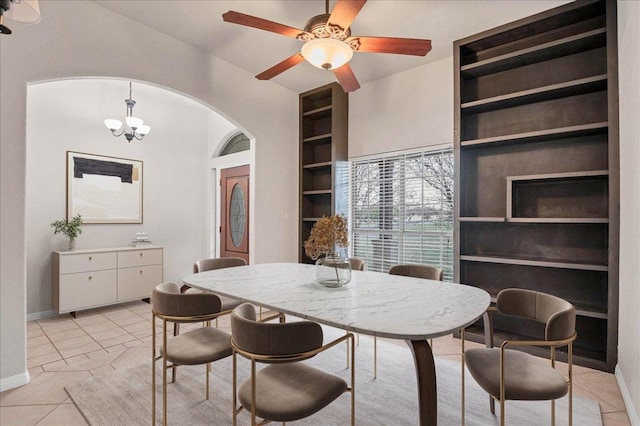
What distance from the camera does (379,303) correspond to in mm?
1585

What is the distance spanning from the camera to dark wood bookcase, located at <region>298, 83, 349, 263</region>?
428 centimetres

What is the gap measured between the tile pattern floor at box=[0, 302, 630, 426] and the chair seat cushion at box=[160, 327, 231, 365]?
75cm

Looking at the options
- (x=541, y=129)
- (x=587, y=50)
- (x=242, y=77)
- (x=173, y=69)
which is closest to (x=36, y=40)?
(x=173, y=69)

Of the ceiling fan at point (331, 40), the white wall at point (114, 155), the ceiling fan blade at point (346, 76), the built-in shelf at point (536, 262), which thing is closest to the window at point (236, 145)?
the white wall at point (114, 155)

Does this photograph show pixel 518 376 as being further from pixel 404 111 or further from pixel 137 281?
pixel 137 281

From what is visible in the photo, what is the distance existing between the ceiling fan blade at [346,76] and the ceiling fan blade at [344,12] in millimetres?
524

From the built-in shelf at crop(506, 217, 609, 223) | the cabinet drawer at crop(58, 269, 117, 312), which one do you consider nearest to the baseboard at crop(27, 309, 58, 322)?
the cabinet drawer at crop(58, 269, 117, 312)

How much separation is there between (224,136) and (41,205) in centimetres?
262

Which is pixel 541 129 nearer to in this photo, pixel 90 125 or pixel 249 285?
pixel 249 285

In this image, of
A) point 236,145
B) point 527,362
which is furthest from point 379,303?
point 236,145

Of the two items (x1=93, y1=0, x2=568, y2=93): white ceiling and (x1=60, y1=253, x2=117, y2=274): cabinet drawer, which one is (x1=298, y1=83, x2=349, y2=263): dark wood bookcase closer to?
(x1=93, y1=0, x2=568, y2=93): white ceiling

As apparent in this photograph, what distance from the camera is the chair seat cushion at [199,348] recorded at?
1710 millimetres

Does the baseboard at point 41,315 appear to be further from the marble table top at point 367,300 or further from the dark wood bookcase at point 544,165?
the dark wood bookcase at point 544,165

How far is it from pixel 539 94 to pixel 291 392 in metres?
3.06
